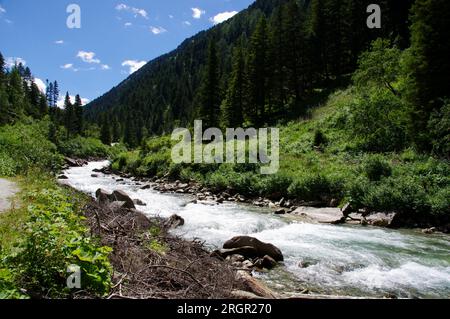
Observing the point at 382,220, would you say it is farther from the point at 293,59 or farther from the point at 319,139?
the point at 293,59

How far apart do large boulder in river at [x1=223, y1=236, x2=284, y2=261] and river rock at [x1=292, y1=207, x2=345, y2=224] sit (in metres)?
6.93

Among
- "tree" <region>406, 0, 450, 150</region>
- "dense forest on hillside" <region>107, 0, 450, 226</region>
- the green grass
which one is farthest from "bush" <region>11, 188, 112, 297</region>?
"tree" <region>406, 0, 450, 150</region>

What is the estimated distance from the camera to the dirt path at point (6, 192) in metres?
9.24

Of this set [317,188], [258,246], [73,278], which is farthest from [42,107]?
[73,278]

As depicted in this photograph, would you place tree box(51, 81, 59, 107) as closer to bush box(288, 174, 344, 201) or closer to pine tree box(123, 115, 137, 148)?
pine tree box(123, 115, 137, 148)

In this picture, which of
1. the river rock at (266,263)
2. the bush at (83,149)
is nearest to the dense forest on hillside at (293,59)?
the bush at (83,149)

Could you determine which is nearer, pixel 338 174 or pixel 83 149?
pixel 338 174

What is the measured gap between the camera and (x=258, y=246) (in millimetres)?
11219

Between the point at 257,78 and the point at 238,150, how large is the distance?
20.5 meters

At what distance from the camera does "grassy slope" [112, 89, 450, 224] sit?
17328mm

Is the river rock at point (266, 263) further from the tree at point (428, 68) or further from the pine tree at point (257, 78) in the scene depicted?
the pine tree at point (257, 78)

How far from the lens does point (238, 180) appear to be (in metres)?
26.0

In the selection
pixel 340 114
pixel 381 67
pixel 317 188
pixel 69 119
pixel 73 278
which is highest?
pixel 69 119

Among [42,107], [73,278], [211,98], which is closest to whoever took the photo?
[73,278]
